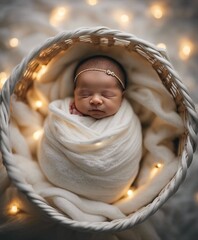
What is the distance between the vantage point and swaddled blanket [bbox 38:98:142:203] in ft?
3.56

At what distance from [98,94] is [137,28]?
35cm

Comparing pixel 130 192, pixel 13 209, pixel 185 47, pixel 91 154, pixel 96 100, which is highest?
pixel 185 47

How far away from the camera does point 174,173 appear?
111cm

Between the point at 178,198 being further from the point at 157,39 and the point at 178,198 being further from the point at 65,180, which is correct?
the point at 157,39

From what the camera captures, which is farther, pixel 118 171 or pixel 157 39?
pixel 157 39

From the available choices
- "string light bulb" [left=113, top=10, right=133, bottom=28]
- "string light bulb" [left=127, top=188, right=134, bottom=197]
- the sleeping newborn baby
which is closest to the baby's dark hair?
the sleeping newborn baby

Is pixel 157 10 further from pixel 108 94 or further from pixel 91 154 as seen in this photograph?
pixel 91 154

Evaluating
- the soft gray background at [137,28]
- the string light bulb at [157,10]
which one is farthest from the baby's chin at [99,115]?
the string light bulb at [157,10]

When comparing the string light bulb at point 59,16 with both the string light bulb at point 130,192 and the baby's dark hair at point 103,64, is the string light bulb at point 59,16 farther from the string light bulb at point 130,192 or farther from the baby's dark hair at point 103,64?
the string light bulb at point 130,192

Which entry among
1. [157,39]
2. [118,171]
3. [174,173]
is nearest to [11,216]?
[118,171]

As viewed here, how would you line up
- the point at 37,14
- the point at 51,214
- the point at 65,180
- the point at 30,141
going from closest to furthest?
1. the point at 51,214
2. the point at 65,180
3. the point at 30,141
4. the point at 37,14

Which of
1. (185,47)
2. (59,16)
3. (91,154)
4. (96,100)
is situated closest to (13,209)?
(91,154)

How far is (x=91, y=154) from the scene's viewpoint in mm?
1090

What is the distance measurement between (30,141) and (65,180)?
200 mm
